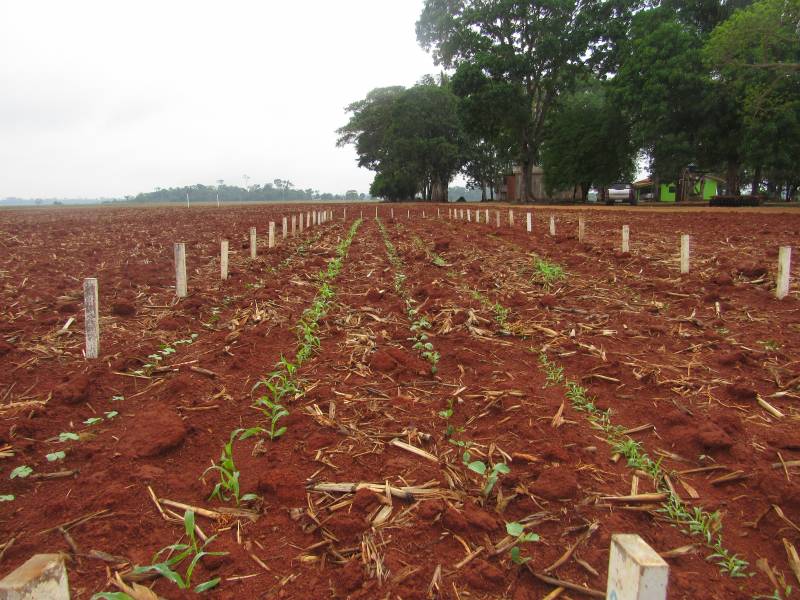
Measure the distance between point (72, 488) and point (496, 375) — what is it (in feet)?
10.4

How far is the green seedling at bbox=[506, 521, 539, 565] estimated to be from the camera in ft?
7.91

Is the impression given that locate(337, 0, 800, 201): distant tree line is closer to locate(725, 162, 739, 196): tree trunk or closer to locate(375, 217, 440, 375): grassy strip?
locate(725, 162, 739, 196): tree trunk

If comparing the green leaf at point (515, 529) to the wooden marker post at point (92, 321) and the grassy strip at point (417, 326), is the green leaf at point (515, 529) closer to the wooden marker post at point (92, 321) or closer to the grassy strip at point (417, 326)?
the grassy strip at point (417, 326)

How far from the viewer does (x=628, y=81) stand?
111 ft

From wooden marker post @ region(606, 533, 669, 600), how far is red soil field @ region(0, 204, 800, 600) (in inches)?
33.9

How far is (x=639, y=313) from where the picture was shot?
21.1 feet

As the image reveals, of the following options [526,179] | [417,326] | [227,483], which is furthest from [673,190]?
[227,483]

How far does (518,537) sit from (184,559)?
1588mm

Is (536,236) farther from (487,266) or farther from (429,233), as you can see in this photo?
(487,266)

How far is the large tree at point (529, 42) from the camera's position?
35.3m

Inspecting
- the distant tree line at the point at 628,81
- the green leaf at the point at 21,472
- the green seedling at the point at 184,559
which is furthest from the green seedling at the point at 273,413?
the distant tree line at the point at 628,81

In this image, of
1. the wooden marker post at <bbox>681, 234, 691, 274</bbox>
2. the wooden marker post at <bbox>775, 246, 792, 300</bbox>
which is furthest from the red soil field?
the wooden marker post at <bbox>681, 234, 691, 274</bbox>

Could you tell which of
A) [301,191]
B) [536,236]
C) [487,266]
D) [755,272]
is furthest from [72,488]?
[301,191]

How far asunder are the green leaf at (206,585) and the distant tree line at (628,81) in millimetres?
25367
